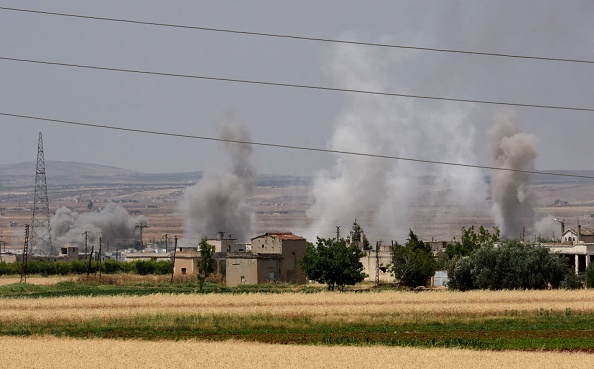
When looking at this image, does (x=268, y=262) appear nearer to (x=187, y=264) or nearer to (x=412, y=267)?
(x=412, y=267)

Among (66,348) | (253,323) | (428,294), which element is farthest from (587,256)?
(66,348)

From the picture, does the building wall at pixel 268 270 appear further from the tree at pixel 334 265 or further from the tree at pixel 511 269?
the tree at pixel 511 269

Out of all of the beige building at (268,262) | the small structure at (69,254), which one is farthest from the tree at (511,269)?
the small structure at (69,254)

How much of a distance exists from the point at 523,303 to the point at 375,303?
8.72 metres

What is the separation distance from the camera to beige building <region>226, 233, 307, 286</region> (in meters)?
118

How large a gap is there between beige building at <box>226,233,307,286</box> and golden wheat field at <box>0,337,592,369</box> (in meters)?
73.9

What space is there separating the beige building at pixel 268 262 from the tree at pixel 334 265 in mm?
12710

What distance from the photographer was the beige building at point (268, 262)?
118 meters

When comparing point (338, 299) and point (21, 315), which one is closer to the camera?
point (21, 315)

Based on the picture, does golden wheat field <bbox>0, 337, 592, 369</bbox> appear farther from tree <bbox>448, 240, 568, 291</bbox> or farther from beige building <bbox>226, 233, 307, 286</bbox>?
beige building <bbox>226, 233, 307, 286</bbox>

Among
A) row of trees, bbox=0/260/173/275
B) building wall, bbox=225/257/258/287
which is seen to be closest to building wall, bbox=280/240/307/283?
building wall, bbox=225/257/258/287

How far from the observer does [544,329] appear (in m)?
52.4

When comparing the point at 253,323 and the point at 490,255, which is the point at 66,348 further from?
the point at 490,255

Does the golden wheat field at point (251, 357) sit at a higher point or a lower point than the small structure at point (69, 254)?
lower
